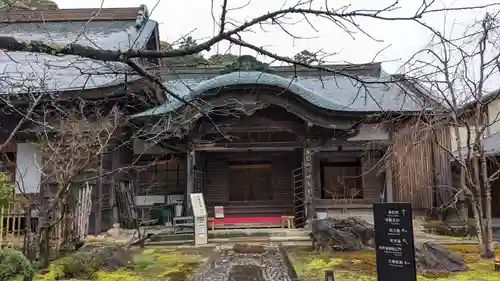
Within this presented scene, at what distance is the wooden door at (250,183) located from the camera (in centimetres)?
1684

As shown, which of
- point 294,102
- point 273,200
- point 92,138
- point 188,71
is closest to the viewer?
point 92,138

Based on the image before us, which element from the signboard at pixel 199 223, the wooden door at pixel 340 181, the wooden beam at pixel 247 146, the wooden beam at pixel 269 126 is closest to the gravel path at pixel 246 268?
the signboard at pixel 199 223

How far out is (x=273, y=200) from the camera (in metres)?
16.2

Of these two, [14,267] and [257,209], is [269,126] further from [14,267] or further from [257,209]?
[14,267]

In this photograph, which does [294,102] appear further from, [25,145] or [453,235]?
[25,145]

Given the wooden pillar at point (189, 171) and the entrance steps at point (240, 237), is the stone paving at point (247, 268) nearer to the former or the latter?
the entrance steps at point (240, 237)

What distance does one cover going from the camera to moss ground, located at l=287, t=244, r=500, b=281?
616 cm

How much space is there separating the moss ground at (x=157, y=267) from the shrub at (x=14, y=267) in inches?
31.9

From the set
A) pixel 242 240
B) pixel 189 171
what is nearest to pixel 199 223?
pixel 242 240

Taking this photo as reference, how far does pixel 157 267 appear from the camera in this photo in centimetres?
764

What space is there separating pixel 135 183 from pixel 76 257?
7569 millimetres

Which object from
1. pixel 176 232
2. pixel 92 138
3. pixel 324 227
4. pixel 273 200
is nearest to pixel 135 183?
pixel 176 232

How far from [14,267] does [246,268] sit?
155 inches

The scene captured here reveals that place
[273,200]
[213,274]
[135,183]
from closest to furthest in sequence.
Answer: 1. [213,274]
2. [135,183]
3. [273,200]
